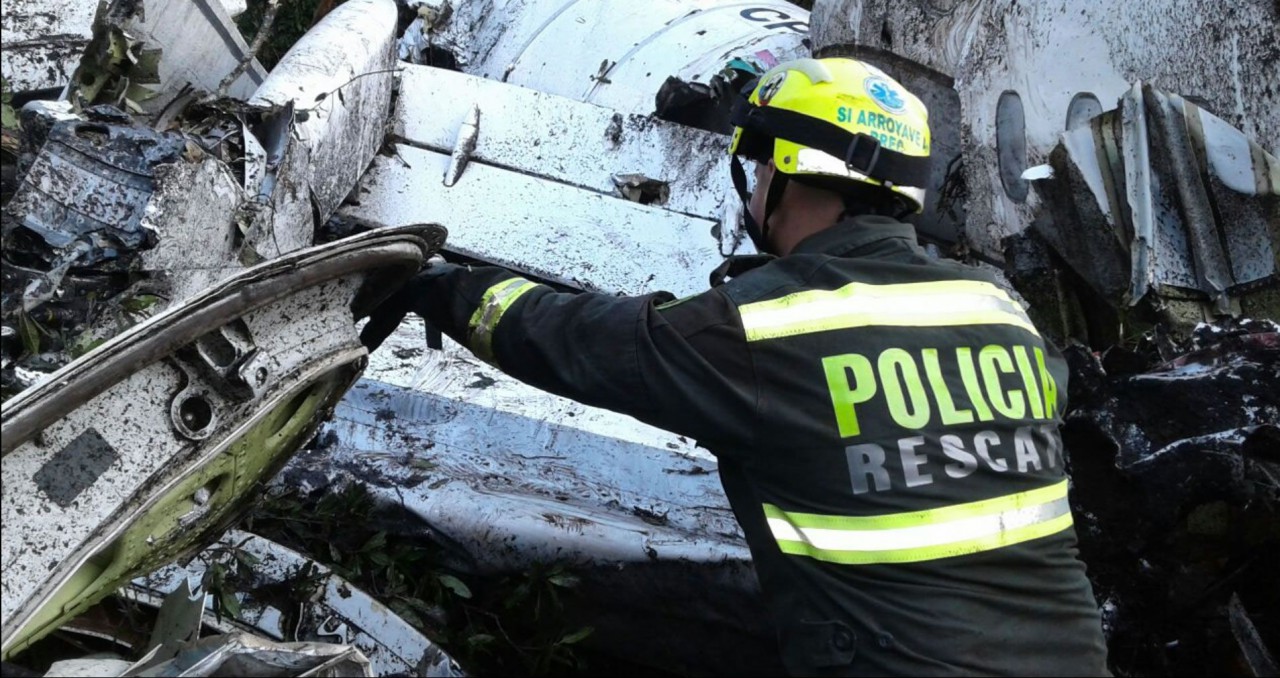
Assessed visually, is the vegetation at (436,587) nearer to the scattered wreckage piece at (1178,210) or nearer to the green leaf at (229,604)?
the green leaf at (229,604)

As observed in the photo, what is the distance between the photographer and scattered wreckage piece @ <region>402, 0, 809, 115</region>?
4.57 meters

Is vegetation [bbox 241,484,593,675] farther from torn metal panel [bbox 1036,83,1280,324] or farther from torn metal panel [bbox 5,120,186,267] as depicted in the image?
torn metal panel [bbox 1036,83,1280,324]

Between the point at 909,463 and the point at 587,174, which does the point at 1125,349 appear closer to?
the point at 909,463

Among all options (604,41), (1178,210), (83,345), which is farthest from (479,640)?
(604,41)

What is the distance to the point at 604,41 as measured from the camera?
189 inches

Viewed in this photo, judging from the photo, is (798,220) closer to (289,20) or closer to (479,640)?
(479,640)

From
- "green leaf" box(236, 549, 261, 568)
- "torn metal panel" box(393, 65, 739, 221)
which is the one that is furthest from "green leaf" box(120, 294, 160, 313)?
"torn metal panel" box(393, 65, 739, 221)

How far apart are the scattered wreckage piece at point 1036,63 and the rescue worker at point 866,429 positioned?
1320mm

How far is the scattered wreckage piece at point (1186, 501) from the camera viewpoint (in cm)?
262

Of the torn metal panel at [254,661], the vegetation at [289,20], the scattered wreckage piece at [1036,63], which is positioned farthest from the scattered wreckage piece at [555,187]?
the vegetation at [289,20]

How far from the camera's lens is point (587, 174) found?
4.09m

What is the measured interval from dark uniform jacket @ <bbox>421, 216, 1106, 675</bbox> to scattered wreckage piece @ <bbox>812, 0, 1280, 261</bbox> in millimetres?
1399

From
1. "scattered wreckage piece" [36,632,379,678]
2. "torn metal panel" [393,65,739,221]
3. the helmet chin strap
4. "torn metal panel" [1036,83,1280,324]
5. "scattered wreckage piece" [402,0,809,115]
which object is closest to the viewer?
"scattered wreckage piece" [36,632,379,678]

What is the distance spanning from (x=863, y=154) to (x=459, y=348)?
5.87 ft
